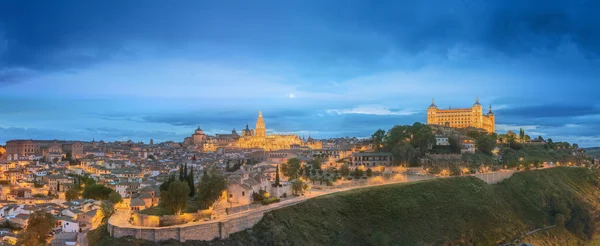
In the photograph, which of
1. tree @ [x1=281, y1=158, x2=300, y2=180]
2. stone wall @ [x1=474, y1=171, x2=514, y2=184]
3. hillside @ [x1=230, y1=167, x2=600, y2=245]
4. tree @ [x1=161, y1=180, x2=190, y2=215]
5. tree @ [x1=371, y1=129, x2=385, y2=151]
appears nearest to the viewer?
tree @ [x1=161, y1=180, x2=190, y2=215]

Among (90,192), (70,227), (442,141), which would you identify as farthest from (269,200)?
(442,141)

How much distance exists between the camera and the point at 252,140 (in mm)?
136000

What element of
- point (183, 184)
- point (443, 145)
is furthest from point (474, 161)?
point (183, 184)

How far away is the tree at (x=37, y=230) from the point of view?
105 ft

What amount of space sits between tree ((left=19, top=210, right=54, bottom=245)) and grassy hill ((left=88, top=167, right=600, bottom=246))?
25.2 feet

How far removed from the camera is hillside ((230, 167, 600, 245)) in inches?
1177

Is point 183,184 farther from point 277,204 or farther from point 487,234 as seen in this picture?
point 487,234

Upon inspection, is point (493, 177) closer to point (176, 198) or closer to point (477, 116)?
point (176, 198)

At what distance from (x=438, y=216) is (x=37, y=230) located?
2946 centimetres

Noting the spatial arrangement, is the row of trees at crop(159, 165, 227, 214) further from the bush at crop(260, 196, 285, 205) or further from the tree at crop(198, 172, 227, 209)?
the bush at crop(260, 196, 285, 205)

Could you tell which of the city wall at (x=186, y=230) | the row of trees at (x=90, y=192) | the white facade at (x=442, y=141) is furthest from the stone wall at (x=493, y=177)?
the row of trees at (x=90, y=192)

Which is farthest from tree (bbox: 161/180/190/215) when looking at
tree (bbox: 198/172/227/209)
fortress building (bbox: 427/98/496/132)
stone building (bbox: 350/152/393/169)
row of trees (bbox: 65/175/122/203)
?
fortress building (bbox: 427/98/496/132)

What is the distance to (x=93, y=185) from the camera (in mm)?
50844

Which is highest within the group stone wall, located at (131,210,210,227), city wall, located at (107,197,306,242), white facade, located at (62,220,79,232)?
stone wall, located at (131,210,210,227)
